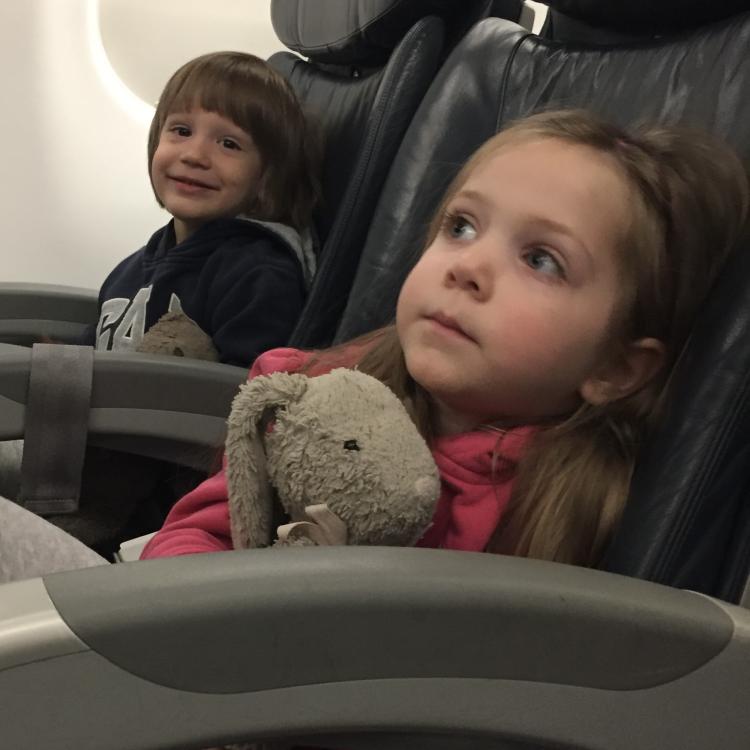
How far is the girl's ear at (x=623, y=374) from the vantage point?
827 mm

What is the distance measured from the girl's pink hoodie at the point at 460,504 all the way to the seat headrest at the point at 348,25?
727 mm

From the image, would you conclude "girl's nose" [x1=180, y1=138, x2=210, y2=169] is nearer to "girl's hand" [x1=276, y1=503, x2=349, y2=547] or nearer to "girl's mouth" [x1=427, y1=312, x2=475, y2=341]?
"girl's mouth" [x1=427, y1=312, x2=475, y2=341]

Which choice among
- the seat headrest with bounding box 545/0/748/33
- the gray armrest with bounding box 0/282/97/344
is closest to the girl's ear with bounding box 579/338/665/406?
the seat headrest with bounding box 545/0/748/33

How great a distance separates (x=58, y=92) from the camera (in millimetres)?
2207

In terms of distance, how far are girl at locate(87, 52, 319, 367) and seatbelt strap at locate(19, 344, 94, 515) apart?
8.8 inches

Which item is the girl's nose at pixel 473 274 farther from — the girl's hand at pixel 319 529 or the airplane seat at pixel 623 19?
the airplane seat at pixel 623 19

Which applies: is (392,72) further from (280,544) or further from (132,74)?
(132,74)

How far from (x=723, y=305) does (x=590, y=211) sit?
0.41 feet

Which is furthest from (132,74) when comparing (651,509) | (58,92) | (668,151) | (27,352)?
(651,509)

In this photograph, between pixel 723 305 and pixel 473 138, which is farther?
pixel 473 138

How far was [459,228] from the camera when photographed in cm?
85

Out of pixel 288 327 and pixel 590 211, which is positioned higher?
pixel 590 211

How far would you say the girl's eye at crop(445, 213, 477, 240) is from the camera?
0.84 m

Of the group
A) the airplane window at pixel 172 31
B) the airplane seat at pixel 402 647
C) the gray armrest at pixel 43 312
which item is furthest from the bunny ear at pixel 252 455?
the airplane window at pixel 172 31
